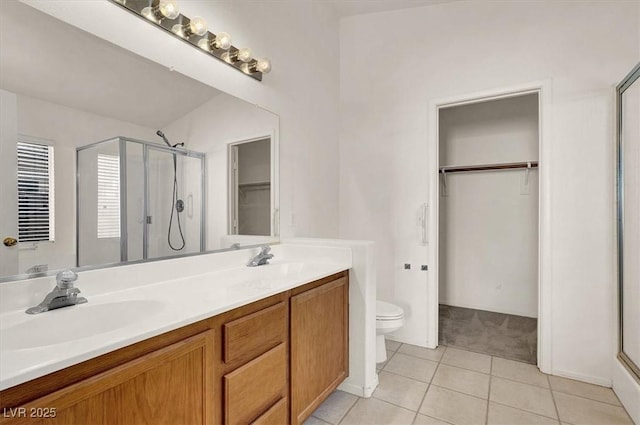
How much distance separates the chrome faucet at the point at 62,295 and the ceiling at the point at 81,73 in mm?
658

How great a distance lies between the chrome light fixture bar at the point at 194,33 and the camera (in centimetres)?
142

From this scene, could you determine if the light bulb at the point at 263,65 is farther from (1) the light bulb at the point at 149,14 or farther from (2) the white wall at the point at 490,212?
(2) the white wall at the point at 490,212

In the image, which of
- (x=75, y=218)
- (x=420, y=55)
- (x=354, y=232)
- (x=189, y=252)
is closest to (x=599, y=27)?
(x=420, y=55)

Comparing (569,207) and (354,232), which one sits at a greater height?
(569,207)

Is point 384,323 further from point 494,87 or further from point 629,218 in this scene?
point 494,87

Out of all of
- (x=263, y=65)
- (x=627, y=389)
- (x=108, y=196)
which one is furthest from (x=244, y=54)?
(x=627, y=389)

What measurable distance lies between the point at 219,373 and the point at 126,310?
1.42ft

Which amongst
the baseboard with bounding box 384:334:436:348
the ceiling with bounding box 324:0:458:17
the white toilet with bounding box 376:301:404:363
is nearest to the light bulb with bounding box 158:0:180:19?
the ceiling with bounding box 324:0:458:17

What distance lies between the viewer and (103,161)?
4.25 feet

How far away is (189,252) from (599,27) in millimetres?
2988

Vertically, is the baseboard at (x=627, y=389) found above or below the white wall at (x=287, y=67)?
below

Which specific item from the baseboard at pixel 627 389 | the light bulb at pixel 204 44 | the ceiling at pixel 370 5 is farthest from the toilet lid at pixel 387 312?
the ceiling at pixel 370 5

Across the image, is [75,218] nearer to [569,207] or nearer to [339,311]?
[339,311]

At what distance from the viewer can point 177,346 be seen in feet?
3.12
